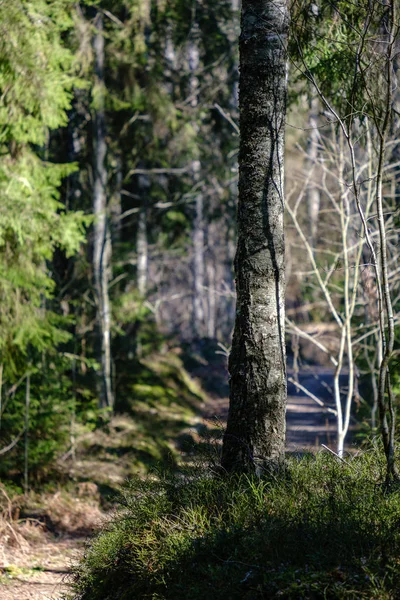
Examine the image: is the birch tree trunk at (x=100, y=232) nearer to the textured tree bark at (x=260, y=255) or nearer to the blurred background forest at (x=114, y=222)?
the blurred background forest at (x=114, y=222)

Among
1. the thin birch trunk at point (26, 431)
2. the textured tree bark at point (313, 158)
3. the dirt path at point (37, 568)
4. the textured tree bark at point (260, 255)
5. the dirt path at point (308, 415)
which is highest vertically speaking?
the textured tree bark at point (313, 158)

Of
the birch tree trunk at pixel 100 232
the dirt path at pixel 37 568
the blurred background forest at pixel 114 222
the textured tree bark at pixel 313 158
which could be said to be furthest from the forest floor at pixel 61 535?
the textured tree bark at pixel 313 158

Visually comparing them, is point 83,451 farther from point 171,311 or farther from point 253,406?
point 171,311

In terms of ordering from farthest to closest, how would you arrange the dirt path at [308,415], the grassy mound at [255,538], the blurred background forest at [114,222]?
the dirt path at [308,415] → the blurred background forest at [114,222] → the grassy mound at [255,538]

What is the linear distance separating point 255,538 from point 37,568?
13.1 feet

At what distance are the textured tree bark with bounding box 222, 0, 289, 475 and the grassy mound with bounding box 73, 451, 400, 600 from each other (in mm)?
329

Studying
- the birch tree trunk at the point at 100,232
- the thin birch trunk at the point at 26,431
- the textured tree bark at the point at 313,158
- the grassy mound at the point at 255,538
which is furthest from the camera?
the birch tree trunk at the point at 100,232

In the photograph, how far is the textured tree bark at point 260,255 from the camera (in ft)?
16.4

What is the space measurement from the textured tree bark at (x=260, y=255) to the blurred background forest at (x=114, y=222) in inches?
23.0

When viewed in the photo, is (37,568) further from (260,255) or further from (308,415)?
(308,415)

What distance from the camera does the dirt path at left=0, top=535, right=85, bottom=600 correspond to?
6.03 metres

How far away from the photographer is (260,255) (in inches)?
202

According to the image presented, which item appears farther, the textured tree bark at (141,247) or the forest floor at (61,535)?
the textured tree bark at (141,247)

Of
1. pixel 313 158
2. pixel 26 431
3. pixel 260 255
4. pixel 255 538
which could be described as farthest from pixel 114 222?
pixel 255 538
